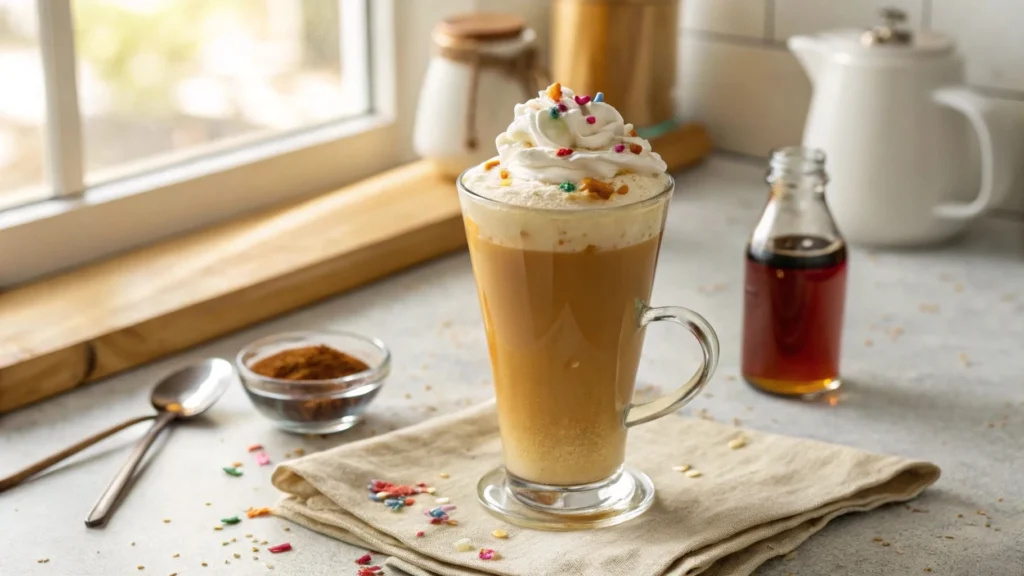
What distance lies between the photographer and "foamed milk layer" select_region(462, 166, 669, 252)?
2.94 feet

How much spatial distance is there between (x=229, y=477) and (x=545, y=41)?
1.12m

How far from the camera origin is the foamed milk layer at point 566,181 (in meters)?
0.90

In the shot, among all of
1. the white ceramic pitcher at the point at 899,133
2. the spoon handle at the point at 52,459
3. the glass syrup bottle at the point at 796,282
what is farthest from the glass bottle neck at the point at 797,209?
the spoon handle at the point at 52,459

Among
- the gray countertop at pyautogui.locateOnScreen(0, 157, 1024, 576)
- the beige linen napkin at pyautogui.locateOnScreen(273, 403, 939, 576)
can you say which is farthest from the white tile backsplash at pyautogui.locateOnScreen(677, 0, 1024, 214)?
the beige linen napkin at pyautogui.locateOnScreen(273, 403, 939, 576)

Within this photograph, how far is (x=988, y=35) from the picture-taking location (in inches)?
64.3

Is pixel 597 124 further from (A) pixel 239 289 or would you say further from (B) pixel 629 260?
(A) pixel 239 289

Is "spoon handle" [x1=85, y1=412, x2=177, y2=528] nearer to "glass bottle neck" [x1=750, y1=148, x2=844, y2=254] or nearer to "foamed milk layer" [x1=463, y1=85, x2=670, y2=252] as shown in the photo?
"foamed milk layer" [x1=463, y1=85, x2=670, y2=252]

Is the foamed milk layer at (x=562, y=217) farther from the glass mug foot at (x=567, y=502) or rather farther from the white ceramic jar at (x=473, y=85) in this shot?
the white ceramic jar at (x=473, y=85)

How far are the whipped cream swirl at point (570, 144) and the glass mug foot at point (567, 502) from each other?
25 centimetres

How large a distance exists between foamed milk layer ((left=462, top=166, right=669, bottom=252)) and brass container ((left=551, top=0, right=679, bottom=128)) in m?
0.85

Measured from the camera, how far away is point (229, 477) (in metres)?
1.06

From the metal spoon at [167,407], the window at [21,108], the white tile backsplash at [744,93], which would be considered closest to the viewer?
the metal spoon at [167,407]

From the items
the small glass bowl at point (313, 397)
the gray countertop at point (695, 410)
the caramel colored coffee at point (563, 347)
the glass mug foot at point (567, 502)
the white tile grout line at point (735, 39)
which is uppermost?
the white tile grout line at point (735, 39)

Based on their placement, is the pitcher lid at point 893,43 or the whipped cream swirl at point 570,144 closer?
the whipped cream swirl at point 570,144
